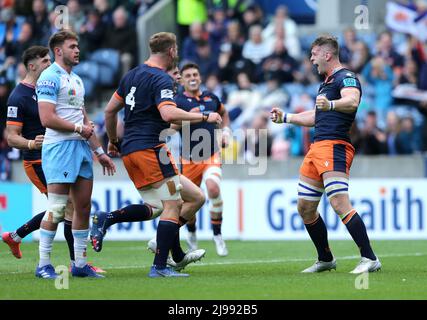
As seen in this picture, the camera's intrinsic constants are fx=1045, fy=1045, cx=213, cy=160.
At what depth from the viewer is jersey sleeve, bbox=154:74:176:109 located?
397 inches

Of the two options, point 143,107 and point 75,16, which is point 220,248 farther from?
point 75,16

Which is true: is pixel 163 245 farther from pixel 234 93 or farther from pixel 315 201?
pixel 234 93

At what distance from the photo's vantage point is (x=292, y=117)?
10.9 meters

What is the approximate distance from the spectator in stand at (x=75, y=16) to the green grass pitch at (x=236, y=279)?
8.39 m

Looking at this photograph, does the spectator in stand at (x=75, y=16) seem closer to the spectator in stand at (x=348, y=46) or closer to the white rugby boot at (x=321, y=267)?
the spectator in stand at (x=348, y=46)

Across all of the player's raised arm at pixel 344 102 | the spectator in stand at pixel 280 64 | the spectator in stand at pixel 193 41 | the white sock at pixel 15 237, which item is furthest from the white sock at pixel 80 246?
the spectator in stand at pixel 193 41

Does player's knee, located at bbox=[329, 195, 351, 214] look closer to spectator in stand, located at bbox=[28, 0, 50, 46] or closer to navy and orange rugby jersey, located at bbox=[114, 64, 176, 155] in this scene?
navy and orange rugby jersey, located at bbox=[114, 64, 176, 155]

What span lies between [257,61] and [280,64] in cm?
72

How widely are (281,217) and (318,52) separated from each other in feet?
23.2

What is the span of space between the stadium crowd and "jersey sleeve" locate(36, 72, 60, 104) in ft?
31.4

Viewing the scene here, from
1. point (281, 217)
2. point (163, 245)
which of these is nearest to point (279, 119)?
point (163, 245)

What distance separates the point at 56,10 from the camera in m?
21.5

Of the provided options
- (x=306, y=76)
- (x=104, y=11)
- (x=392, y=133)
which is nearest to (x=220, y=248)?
(x=392, y=133)

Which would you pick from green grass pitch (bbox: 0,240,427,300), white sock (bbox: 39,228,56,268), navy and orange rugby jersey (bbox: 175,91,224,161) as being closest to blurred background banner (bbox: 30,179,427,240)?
green grass pitch (bbox: 0,240,427,300)
